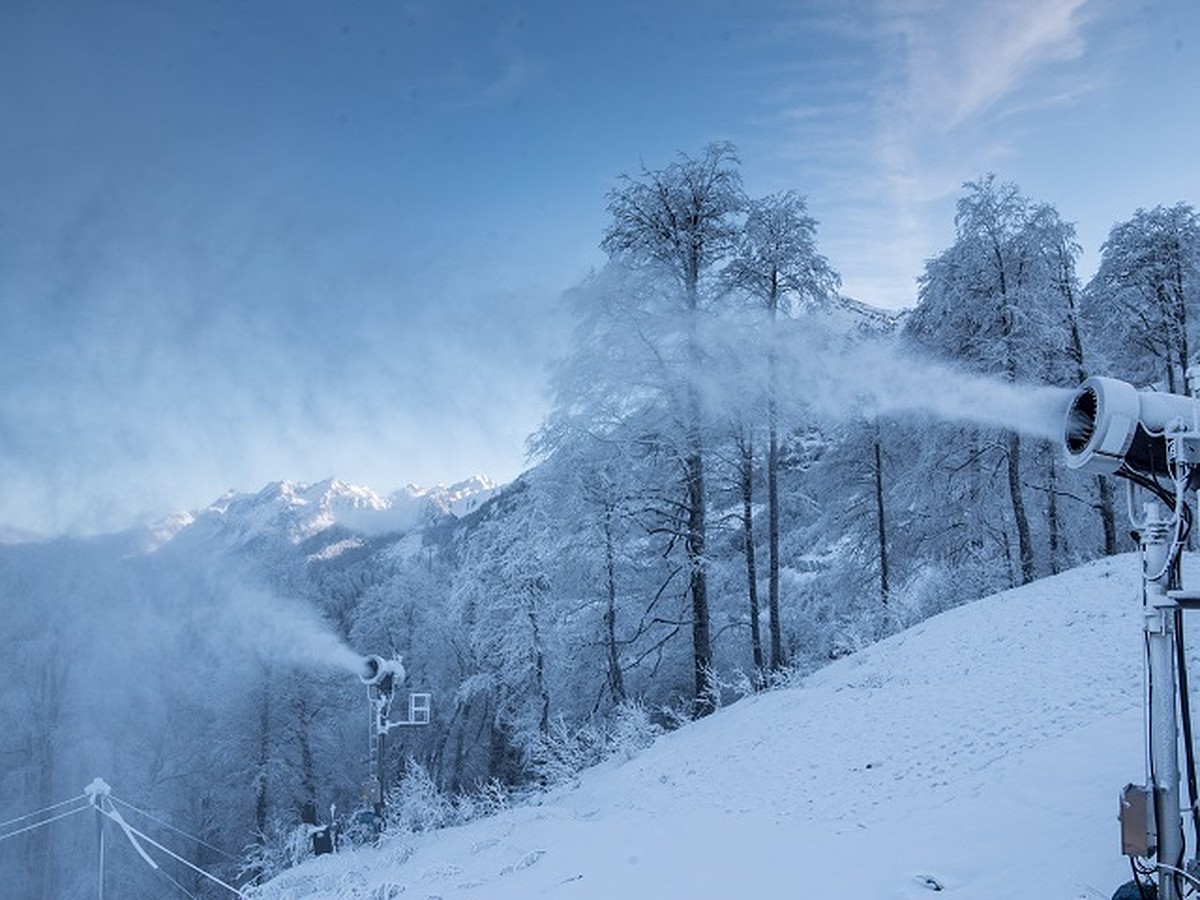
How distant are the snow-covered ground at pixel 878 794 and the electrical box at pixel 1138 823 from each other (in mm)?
734

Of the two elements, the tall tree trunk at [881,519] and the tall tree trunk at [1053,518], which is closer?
the tall tree trunk at [1053,518]

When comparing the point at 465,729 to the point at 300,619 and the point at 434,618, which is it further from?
the point at 300,619

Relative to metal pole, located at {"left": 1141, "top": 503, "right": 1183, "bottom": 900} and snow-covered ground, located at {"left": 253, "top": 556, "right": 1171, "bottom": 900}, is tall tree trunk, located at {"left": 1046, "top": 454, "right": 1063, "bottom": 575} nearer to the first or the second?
snow-covered ground, located at {"left": 253, "top": 556, "right": 1171, "bottom": 900}

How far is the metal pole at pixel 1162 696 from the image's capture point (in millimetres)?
4824

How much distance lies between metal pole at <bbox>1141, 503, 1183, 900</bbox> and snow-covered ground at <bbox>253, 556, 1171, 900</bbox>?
2.34ft

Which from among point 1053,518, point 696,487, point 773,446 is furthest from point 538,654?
point 1053,518

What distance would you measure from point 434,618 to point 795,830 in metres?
30.6

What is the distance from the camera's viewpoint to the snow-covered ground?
253 inches

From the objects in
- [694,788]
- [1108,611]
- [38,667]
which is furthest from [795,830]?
[38,667]

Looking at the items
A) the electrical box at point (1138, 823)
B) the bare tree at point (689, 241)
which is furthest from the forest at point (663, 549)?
the electrical box at point (1138, 823)

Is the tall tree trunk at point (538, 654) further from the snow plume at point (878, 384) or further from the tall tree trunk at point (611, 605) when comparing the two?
the snow plume at point (878, 384)

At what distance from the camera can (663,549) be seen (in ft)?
64.5

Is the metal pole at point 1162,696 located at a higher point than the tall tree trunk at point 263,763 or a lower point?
higher

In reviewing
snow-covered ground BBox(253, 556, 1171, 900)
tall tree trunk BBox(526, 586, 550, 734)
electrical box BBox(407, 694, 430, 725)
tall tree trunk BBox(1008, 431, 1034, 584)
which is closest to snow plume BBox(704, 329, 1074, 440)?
tall tree trunk BBox(1008, 431, 1034, 584)
